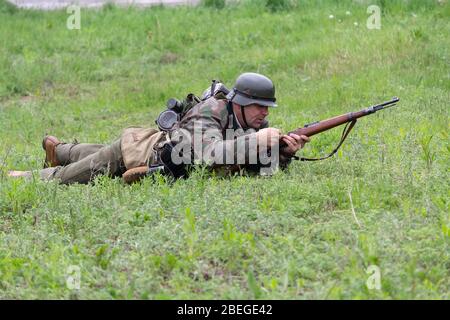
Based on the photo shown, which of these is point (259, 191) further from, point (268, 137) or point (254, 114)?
→ point (254, 114)

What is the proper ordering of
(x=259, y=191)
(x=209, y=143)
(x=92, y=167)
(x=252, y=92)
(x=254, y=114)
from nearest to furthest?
(x=259, y=191), (x=209, y=143), (x=252, y=92), (x=254, y=114), (x=92, y=167)

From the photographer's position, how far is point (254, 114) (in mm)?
7711

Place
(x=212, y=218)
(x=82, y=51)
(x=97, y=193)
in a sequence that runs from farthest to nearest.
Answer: (x=82, y=51)
(x=97, y=193)
(x=212, y=218)

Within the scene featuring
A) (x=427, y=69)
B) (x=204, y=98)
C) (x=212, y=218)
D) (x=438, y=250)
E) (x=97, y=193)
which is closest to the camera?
(x=438, y=250)

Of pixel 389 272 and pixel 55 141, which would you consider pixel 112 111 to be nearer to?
pixel 55 141

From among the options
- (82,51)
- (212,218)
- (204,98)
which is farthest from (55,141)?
(82,51)

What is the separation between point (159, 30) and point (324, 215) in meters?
9.63

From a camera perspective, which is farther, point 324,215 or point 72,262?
point 324,215

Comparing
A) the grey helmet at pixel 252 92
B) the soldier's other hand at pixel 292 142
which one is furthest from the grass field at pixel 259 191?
the grey helmet at pixel 252 92

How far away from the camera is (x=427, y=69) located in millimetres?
11789

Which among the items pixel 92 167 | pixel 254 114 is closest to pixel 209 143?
pixel 254 114

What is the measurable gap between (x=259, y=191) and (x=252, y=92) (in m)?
1.24

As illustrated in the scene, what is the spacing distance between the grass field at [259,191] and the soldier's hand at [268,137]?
27cm

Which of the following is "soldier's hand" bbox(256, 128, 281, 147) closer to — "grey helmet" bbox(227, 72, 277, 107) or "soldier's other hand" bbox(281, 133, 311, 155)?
"soldier's other hand" bbox(281, 133, 311, 155)
